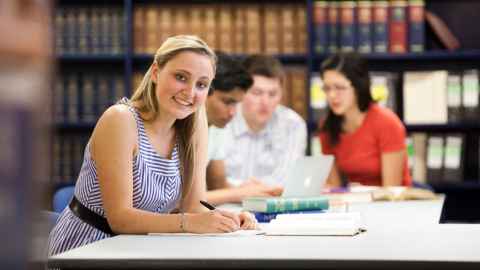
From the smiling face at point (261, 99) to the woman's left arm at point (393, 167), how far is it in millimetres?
634

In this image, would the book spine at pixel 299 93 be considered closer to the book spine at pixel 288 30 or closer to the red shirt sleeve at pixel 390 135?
the book spine at pixel 288 30

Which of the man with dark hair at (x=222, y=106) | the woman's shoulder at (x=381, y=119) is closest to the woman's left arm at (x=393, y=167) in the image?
the woman's shoulder at (x=381, y=119)

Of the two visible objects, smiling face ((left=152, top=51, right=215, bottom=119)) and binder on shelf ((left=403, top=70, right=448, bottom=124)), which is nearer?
smiling face ((left=152, top=51, right=215, bottom=119))

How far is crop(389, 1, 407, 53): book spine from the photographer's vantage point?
5.03 metres

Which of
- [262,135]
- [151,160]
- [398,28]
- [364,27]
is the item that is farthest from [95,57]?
[151,160]

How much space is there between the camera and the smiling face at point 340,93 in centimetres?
409

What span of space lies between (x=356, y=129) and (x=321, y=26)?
116 centimetres

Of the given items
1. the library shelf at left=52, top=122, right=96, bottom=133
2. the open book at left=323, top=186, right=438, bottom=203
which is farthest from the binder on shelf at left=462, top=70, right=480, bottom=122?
the library shelf at left=52, top=122, right=96, bottom=133

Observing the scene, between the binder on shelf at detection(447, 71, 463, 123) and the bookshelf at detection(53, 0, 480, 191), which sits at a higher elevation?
the bookshelf at detection(53, 0, 480, 191)

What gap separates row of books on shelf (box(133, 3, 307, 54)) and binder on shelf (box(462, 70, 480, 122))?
1055mm

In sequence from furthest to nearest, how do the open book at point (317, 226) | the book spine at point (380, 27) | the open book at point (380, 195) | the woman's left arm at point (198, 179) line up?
the book spine at point (380, 27) < the open book at point (380, 195) < the woman's left arm at point (198, 179) < the open book at point (317, 226)

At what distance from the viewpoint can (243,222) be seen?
1.94 meters

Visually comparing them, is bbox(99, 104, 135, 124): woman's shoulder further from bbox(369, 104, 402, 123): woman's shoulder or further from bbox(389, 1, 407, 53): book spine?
bbox(389, 1, 407, 53): book spine

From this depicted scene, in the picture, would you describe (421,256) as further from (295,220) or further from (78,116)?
(78,116)
